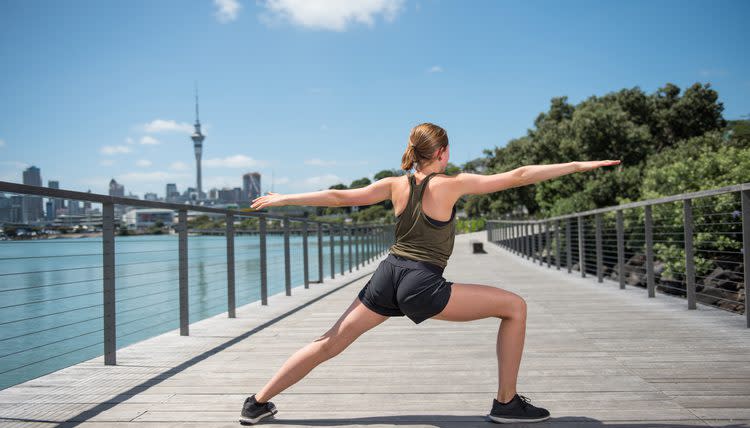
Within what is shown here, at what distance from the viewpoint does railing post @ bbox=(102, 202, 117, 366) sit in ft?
12.8

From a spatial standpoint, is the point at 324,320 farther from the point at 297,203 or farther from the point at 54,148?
the point at 54,148

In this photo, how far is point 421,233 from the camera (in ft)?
8.04

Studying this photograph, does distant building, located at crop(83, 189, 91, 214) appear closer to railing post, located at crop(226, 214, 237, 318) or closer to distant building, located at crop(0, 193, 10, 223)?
distant building, located at crop(0, 193, 10, 223)

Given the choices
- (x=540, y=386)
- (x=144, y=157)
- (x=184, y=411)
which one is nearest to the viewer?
(x=184, y=411)

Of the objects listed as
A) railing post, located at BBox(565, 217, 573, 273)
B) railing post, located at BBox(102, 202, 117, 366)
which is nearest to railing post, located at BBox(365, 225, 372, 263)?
railing post, located at BBox(565, 217, 573, 273)

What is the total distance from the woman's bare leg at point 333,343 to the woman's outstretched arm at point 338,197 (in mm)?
423

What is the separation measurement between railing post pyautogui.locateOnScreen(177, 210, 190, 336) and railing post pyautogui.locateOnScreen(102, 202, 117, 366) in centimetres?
94

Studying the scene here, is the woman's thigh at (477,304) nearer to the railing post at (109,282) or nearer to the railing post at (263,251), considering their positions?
Result: the railing post at (109,282)

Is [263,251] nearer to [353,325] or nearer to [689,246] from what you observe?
[689,246]

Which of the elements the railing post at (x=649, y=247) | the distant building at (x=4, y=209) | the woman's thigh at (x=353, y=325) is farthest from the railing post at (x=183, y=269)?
the railing post at (x=649, y=247)

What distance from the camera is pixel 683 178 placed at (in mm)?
18062

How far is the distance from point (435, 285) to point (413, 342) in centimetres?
236

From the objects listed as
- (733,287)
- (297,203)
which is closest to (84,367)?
(297,203)

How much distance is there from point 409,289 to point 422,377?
1287mm
